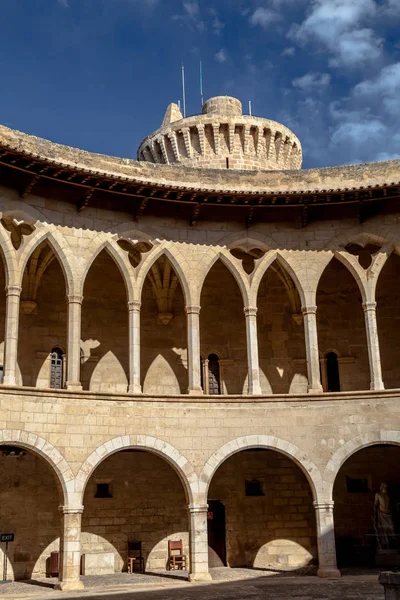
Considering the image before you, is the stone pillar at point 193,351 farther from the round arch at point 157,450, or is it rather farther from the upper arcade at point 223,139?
the upper arcade at point 223,139

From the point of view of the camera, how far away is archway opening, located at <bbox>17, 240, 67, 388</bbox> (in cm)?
2047

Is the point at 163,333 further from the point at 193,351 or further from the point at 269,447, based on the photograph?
the point at 269,447

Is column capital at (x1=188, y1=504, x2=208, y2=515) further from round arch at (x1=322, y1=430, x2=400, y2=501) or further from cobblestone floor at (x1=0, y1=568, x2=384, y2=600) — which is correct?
round arch at (x1=322, y1=430, x2=400, y2=501)

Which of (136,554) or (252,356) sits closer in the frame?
(252,356)

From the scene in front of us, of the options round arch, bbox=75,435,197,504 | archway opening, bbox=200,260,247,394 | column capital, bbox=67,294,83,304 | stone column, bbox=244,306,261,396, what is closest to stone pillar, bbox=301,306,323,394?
stone column, bbox=244,306,261,396

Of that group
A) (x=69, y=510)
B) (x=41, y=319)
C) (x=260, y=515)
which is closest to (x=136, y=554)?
(x=260, y=515)

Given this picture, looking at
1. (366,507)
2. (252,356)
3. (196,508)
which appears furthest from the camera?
(366,507)

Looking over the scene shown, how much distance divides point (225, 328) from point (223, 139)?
10535 mm

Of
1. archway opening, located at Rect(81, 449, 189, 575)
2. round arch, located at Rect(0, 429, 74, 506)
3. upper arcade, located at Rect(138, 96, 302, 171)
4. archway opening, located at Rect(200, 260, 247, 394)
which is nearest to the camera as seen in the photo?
round arch, located at Rect(0, 429, 74, 506)

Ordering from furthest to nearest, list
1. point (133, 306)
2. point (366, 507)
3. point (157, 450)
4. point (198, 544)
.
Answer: point (366, 507), point (133, 306), point (157, 450), point (198, 544)

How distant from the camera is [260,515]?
837 inches

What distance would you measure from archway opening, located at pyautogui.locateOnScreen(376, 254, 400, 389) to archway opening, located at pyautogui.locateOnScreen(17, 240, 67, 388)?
358 inches

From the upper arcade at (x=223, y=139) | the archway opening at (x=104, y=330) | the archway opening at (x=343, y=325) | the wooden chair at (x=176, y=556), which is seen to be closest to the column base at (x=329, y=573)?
the wooden chair at (x=176, y=556)

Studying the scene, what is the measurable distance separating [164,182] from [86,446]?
24.0 feet
